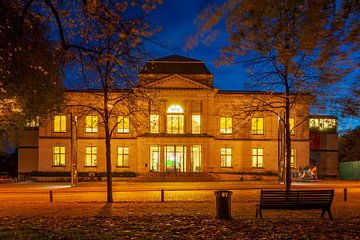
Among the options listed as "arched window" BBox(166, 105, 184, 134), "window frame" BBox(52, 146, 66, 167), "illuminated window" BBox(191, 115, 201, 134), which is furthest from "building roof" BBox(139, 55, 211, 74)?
"window frame" BBox(52, 146, 66, 167)

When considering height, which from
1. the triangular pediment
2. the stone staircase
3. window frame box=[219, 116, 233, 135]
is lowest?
the stone staircase

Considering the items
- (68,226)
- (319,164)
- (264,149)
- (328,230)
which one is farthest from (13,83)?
(319,164)

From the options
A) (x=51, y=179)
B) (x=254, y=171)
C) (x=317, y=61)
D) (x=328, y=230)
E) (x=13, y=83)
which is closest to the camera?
(x=317, y=61)

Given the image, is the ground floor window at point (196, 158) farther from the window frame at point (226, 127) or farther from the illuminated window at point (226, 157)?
the window frame at point (226, 127)

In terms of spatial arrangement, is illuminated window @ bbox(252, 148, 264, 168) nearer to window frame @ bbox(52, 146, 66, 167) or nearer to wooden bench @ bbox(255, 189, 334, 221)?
window frame @ bbox(52, 146, 66, 167)

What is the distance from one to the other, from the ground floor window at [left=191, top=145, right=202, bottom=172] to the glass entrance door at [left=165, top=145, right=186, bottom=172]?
1070mm

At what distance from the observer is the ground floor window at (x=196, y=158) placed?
185ft

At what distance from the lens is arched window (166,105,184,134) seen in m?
56.9

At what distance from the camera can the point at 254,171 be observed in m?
58.6

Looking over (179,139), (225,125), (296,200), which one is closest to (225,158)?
(225,125)

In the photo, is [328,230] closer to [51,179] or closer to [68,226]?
[68,226]

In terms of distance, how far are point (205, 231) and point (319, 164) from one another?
177 feet

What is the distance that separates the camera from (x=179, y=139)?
55906 millimetres

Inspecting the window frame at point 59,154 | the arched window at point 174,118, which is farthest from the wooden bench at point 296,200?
the window frame at point 59,154
